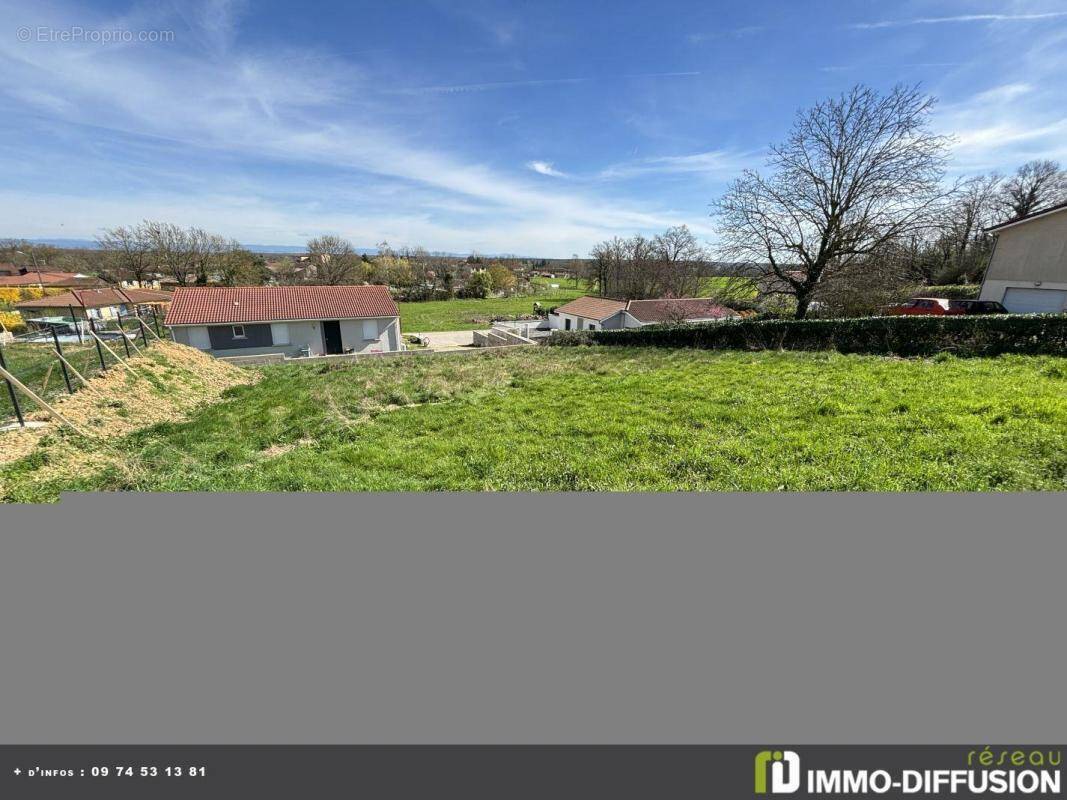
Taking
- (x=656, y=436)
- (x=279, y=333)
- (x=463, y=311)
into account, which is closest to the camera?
(x=656, y=436)

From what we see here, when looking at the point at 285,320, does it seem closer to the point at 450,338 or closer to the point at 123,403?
the point at 450,338

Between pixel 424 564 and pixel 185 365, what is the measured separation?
1554 cm

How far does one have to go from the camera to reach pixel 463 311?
5859 centimetres

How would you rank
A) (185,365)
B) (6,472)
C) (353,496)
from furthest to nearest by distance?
(185,365) < (6,472) < (353,496)

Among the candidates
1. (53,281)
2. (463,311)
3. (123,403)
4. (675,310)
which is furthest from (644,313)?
(53,281)

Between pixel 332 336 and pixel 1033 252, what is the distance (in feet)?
125

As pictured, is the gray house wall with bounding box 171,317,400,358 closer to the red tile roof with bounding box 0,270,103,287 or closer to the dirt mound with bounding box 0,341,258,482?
the dirt mound with bounding box 0,341,258,482

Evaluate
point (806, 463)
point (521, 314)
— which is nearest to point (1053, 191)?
point (521, 314)

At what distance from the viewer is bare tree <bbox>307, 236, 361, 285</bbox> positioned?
6238cm

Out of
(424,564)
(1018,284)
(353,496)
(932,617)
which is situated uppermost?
(1018,284)

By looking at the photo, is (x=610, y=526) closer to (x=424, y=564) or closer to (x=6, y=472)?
(x=424, y=564)

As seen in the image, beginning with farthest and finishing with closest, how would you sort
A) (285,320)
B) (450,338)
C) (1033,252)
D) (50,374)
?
(450,338) → (285,320) → (1033,252) → (50,374)

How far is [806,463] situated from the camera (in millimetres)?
4586
